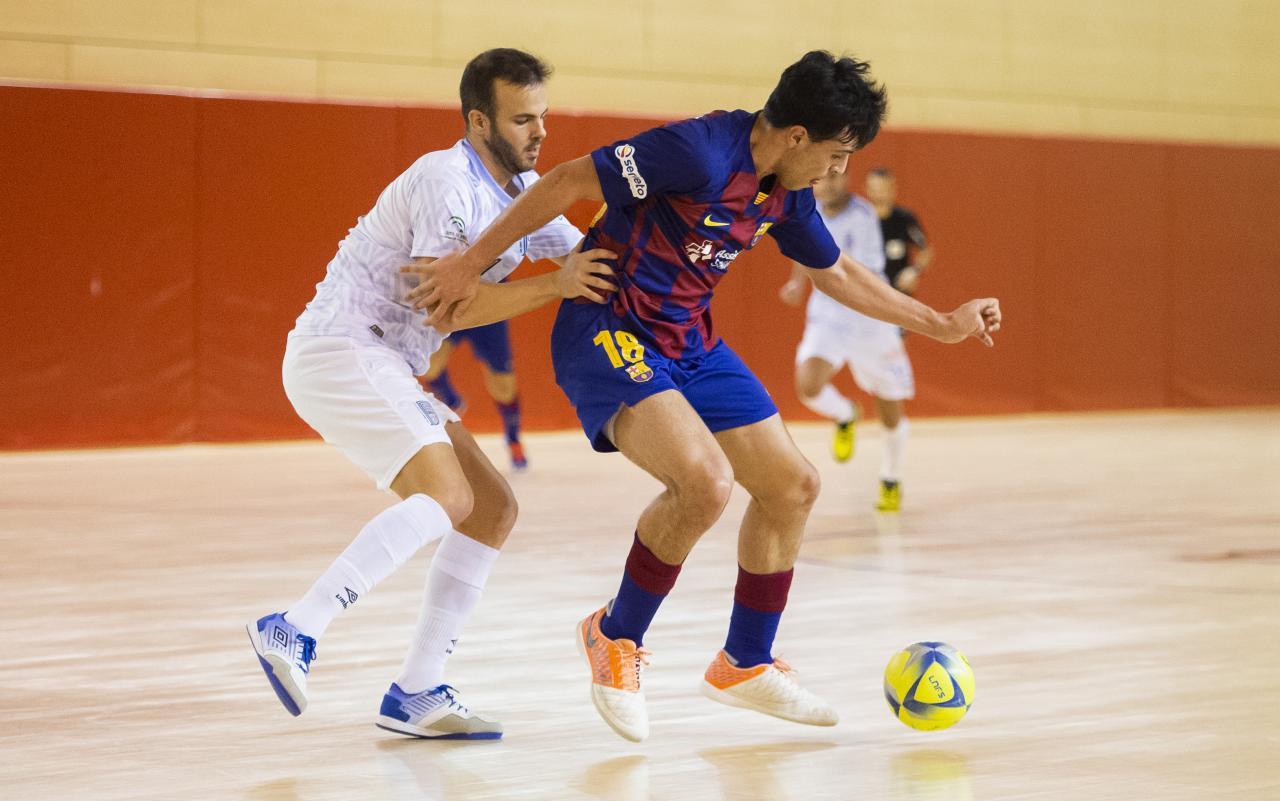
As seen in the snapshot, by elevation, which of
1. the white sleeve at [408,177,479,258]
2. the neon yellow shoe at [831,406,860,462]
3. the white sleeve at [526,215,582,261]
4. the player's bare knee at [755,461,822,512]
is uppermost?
the white sleeve at [408,177,479,258]

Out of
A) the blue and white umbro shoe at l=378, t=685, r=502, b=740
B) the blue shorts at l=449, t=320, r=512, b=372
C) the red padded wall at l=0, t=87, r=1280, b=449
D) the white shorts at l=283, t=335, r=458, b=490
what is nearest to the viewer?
the white shorts at l=283, t=335, r=458, b=490

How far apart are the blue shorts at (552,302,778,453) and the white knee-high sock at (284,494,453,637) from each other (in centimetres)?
49

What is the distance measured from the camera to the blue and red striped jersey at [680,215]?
4133mm

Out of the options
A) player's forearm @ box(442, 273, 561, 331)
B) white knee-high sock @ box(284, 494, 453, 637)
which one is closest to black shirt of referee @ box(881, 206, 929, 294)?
player's forearm @ box(442, 273, 561, 331)

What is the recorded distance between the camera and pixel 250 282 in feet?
44.0

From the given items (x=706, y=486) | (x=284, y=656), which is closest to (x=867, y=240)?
(x=706, y=486)

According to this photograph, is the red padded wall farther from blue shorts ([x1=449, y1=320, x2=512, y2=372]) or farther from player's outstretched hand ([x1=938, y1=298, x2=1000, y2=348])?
player's outstretched hand ([x1=938, y1=298, x2=1000, y2=348])

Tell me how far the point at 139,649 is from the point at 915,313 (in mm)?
2771

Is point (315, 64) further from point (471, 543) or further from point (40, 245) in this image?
point (471, 543)

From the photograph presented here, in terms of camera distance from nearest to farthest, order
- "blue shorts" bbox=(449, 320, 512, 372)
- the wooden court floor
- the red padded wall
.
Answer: the wooden court floor < "blue shorts" bbox=(449, 320, 512, 372) < the red padded wall

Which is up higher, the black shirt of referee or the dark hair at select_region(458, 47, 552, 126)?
the dark hair at select_region(458, 47, 552, 126)

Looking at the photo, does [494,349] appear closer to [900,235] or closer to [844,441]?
[844,441]

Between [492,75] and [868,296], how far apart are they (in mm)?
1244

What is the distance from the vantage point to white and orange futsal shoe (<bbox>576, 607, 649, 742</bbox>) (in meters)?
4.18
